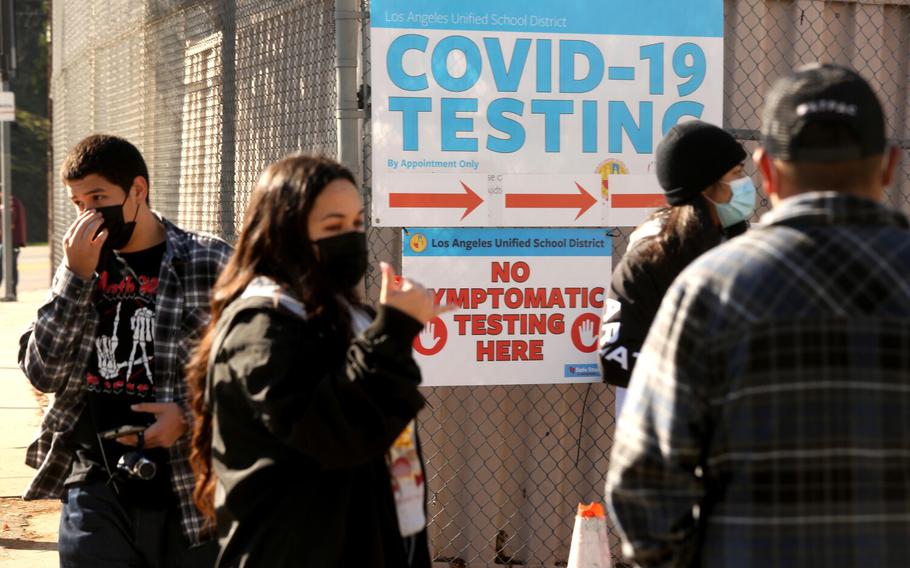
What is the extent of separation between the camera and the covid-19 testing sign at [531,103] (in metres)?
5.06

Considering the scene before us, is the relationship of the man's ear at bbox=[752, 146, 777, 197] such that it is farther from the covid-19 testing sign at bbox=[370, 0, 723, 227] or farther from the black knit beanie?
the covid-19 testing sign at bbox=[370, 0, 723, 227]

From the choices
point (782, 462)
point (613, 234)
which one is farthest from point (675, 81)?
point (782, 462)

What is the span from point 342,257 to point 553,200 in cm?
266

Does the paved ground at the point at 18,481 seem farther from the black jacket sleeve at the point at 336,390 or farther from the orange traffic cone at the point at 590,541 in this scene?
the black jacket sleeve at the point at 336,390

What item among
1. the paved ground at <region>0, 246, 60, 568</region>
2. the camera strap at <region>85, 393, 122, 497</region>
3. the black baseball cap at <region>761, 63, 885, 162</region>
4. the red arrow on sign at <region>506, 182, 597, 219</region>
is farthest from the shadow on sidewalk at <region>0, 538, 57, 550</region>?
the black baseball cap at <region>761, 63, 885, 162</region>

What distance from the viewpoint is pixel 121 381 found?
11.8ft

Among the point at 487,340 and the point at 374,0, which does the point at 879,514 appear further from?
the point at 374,0

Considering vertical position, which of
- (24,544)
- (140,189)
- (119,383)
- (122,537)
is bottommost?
(24,544)

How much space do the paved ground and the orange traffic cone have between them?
9.29ft

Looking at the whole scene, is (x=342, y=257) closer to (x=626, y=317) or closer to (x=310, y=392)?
(x=310, y=392)

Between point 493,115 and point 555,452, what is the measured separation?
5.49ft

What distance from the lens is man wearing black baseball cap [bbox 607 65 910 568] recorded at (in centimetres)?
203

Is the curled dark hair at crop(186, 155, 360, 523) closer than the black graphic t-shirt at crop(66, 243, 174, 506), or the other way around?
the curled dark hair at crop(186, 155, 360, 523)

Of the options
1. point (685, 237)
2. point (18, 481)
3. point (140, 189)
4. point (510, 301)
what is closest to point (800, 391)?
point (685, 237)
